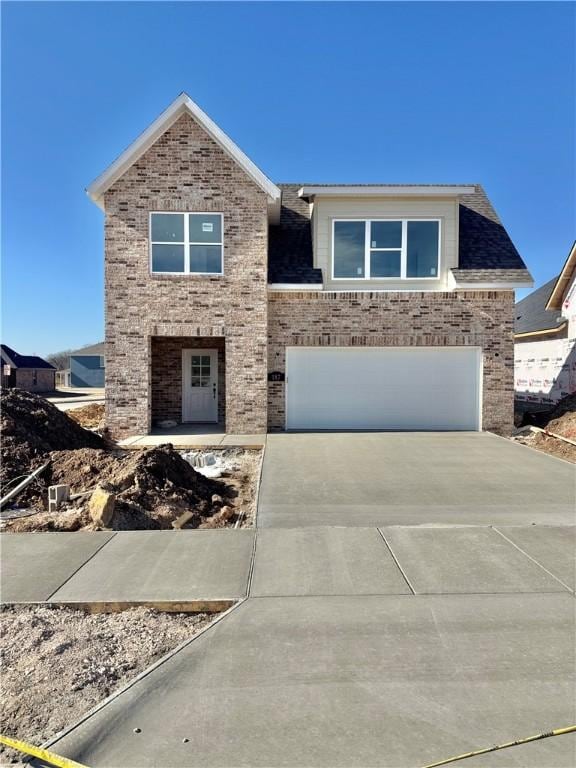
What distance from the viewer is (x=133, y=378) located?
13031 mm

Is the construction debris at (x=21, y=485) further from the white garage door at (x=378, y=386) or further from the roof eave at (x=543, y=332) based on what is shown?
the roof eave at (x=543, y=332)

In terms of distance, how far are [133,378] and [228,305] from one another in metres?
3.06

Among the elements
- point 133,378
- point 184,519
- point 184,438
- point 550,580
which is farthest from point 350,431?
point 550,580

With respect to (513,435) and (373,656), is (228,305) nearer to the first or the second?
(513,435)

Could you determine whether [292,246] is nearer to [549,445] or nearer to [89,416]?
[549,445]

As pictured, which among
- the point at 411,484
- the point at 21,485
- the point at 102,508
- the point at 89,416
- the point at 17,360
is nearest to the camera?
the point at 102,508

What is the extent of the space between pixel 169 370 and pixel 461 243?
9.12 m

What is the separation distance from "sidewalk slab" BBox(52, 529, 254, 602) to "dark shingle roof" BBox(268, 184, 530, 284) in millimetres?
8928

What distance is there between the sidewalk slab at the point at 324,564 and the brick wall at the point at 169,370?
965cm

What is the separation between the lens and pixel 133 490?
278 inches

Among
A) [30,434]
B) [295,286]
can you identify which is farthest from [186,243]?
[30,434]

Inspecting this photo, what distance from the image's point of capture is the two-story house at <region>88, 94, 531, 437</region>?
12758 mm

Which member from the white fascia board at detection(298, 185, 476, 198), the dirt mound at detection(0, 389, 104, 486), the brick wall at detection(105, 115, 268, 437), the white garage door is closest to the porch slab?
the brick wall at detection(105, 115, 268, 437)

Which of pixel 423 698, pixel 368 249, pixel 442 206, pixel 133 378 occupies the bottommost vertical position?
pixel 423 698
